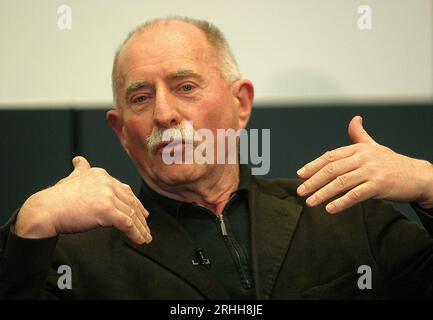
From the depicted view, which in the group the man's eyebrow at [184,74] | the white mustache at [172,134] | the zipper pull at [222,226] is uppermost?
the man's eyebrow at [184,74]

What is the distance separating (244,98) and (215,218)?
38 cm

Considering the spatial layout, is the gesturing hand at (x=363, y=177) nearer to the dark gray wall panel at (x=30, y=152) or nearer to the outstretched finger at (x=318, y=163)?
the outstretched finger at (x=318, y=163)

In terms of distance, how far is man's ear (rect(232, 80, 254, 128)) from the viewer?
1.63 metres

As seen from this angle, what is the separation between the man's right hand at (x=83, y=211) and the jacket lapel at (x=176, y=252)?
21 centimetres

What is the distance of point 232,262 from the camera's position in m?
1.43

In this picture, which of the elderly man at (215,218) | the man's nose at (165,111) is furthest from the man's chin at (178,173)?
the man's nose at (165,111)

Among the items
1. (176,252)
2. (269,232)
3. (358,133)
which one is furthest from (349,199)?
(176,252)

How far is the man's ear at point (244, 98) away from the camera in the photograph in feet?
5.36

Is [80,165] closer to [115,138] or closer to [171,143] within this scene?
[171,143]

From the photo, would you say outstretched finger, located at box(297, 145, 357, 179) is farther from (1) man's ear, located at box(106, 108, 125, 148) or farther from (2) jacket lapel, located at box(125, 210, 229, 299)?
(1) man's ear, located at box(106, 108, 125, 148)

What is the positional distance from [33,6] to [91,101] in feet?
1.03

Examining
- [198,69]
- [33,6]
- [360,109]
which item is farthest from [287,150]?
[33,6]

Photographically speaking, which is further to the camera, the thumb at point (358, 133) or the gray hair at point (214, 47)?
the gray hair at point (214, 47)

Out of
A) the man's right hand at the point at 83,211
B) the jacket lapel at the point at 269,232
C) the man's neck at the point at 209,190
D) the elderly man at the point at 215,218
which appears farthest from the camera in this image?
the man's neck at the point at 209,190
